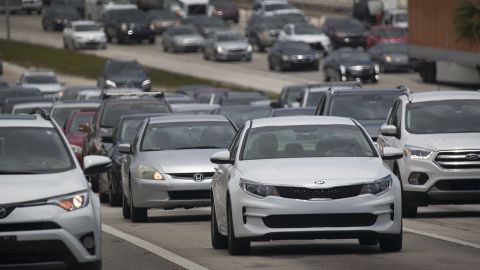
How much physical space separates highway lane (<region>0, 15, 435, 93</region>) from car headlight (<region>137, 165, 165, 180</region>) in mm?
41043

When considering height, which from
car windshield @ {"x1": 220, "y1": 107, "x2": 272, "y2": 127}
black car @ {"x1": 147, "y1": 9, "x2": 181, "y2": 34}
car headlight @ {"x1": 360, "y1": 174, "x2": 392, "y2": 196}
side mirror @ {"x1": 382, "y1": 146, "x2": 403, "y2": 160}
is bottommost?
black car @ {"x1": 147, "y1": 9, "x2": 181, "y2": 34}

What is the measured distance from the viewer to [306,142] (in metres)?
17.3

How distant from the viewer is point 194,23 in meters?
93.9

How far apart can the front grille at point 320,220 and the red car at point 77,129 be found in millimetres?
19021

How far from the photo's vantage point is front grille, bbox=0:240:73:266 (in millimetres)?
13102

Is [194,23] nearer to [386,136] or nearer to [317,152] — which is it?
[386,136]

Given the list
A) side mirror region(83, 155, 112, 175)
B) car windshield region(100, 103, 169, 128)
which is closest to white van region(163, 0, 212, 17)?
car windshield region(100, 103, 169, 128)

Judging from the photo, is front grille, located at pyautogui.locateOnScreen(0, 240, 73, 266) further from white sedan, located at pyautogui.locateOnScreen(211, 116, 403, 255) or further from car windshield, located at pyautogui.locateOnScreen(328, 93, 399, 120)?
car windshield, located at pyautogui.locateOnScreen(328, 93, 399, 120)

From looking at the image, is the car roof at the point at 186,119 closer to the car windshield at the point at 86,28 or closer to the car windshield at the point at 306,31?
the car windshield at the point at 306,31

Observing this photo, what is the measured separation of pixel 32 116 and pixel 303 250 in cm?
317

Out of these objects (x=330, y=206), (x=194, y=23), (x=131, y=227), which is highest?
(x=330, y=206)

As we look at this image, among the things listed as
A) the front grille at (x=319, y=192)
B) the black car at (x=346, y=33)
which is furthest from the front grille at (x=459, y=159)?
the black car at (x=346, y=33)

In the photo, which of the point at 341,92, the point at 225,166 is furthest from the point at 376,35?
the point at 225,166

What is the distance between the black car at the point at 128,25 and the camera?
92750 millimetres
